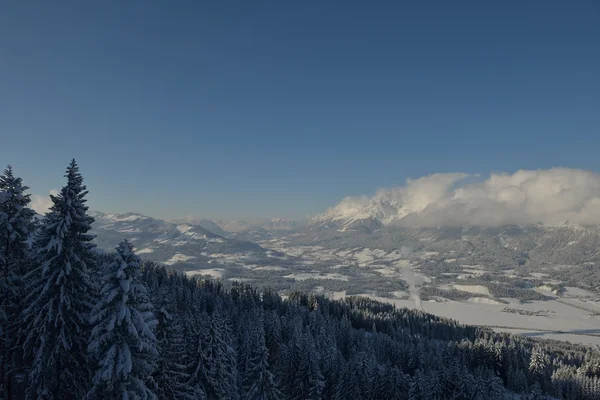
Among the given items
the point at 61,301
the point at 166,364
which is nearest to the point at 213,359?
the point at 166,364

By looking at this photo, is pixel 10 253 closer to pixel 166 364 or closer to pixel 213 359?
pixel 166 364

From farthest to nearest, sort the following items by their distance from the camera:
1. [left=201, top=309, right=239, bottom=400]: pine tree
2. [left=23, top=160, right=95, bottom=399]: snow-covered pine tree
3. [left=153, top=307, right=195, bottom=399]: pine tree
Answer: [left=201, top=309, right=239, bottom=400]: pine tree, [left=153, top=307, right=195, bottom=399]: pine tree, [left=23, top=160, right=95, bottom=399]: snow-covered pine tree

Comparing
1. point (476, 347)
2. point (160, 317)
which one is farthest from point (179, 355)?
point (476, 347)

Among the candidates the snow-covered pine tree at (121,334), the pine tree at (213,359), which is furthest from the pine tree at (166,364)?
the snow-covered pine tree at (121,334)

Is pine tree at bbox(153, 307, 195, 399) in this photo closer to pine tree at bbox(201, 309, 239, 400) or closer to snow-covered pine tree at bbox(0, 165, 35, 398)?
pine tree at bbox(201, 309, 239, 400)

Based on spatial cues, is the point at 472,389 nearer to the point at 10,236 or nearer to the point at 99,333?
the point at 99,333

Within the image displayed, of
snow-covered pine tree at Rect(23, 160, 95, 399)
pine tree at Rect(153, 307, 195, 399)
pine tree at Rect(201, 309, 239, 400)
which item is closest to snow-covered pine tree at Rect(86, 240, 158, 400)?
snow-covered pine tree at Rect(23, 160, 95, 399)

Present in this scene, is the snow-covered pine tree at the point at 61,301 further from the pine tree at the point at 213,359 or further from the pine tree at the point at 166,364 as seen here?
the pine tree at the point at 213,359
